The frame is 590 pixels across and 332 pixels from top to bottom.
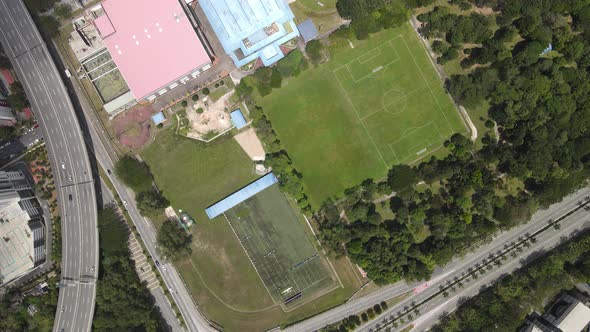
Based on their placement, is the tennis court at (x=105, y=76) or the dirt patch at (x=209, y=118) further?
the tennis court at (x=105, y=76)

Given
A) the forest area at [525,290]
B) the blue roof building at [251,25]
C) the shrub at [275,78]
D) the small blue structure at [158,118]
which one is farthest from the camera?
the small blue structure at [158,118]

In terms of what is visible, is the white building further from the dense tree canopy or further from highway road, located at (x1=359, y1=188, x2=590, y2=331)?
highway road, located at (x1=359, y1=188, x2=590, y2=331)

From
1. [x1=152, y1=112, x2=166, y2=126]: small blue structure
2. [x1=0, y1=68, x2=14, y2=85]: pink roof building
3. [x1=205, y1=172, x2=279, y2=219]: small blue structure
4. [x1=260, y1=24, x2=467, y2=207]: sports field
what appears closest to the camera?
[x1=260, y1=24, x2=467, y2=207]: sports field

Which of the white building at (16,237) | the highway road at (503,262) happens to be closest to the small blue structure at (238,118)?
the white building at (16,237)

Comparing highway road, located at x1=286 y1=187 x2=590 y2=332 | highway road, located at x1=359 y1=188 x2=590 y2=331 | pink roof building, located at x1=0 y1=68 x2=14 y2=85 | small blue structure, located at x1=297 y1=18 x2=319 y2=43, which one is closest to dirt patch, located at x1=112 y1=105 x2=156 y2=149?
pink roof building, located at x1=0 y1=68 x2=14 y2=85

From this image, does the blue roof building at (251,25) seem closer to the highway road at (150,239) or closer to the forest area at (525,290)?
the highway road at (150,239)

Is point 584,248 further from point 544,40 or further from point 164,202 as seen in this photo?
point 164,202

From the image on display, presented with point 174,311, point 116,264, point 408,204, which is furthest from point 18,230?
point 408,204
